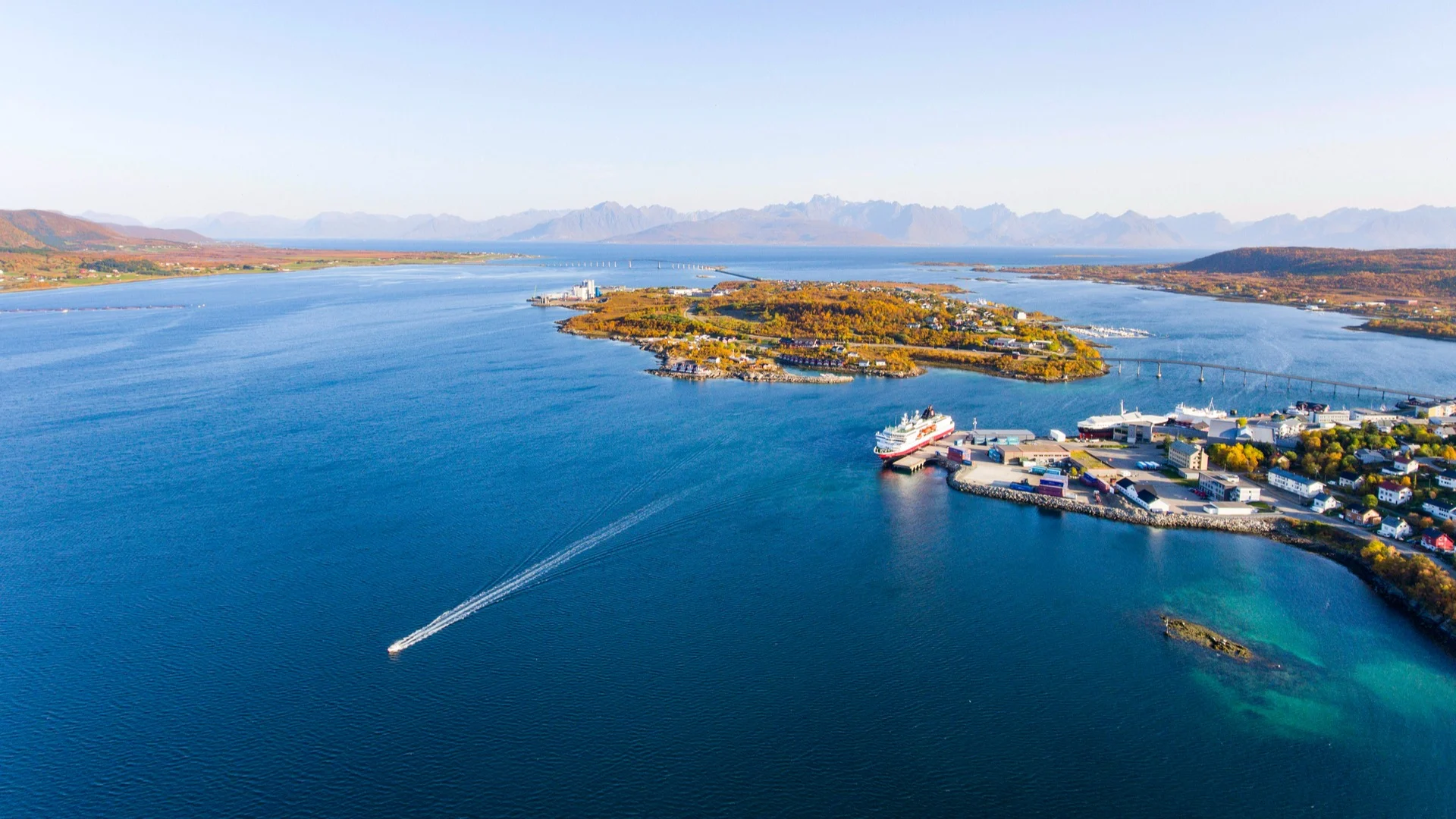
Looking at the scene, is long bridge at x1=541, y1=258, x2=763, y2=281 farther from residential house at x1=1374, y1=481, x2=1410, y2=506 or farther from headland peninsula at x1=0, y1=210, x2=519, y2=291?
residential house at x1=1374, y1=481, x2=1410, y2=506

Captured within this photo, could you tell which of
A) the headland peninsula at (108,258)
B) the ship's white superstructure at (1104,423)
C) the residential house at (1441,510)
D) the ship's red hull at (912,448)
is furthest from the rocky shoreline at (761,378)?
the headland peninsula at (108,258)

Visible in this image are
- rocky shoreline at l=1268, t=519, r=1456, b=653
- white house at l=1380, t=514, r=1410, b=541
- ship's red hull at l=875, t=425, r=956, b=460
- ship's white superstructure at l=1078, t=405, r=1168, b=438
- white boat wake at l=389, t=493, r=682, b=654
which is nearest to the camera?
white boat wake at l=389, t=493, r=682, b=654

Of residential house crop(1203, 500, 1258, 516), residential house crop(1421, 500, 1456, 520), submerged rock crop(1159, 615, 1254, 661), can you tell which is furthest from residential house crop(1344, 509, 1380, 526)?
submerged rock crop(1159, 615, 1254, 661)

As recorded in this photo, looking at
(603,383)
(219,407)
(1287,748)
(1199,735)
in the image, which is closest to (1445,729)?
(1287,748)

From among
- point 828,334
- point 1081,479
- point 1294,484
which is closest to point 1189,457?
point 1294,484

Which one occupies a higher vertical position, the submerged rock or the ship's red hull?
the ship's red hull

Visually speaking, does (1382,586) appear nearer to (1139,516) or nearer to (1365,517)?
(1365,517)

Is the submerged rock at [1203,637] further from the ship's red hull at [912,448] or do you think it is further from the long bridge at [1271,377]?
the long bridge at [1271,377]
